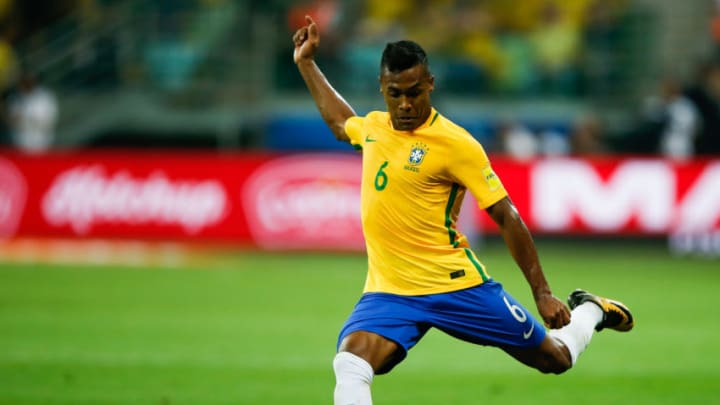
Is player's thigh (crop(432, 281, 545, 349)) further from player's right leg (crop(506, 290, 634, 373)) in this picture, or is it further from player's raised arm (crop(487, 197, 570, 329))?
player's raised arm (crop(487, 197, 570, 329))

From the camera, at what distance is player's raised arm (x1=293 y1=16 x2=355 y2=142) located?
731 centimetres

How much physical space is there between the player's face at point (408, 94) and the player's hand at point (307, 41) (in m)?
1.15

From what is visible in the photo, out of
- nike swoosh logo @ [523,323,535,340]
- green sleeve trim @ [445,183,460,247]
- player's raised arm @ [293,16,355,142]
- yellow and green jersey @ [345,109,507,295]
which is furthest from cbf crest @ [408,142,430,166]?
nike swoosh logo @ [523,323,535,340]

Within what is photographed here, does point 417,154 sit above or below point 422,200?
above

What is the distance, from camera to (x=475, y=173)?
6.29m

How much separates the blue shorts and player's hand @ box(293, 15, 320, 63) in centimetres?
172

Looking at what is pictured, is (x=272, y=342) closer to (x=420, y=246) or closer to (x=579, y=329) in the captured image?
(x=579, y=329)

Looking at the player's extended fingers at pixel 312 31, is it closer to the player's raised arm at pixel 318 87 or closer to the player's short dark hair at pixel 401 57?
the player's raised arm at pixel 318 87

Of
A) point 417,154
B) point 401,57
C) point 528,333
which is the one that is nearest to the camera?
point 401,57

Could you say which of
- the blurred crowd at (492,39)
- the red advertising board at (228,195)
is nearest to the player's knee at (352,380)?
the red advertising board at (228,195)

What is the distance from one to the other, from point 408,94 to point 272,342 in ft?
18.1

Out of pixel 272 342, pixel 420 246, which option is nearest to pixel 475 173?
pixel 420 246

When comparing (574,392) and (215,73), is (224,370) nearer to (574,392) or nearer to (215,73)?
(574,392)

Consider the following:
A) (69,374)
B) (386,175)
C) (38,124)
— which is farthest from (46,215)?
(386,175)
